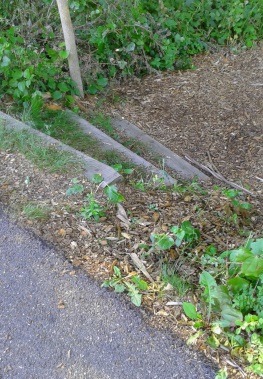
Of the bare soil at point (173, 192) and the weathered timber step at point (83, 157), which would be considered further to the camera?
the weathered timber step at point (83, 157)

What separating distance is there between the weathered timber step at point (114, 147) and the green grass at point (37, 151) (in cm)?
71

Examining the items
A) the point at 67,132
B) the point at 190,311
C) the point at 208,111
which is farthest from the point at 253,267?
the point at 208,111

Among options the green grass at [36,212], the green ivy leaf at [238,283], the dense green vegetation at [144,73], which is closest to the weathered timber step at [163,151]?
the dense green vegetation at [144,73]

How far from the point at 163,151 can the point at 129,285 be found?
2.49 meters

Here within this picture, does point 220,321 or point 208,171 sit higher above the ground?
point 220,321

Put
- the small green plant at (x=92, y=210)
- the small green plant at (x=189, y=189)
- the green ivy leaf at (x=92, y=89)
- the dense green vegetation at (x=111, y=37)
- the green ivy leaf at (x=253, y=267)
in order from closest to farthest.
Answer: the green ivy leaf at (x=253, y=267) < the small green plant at (x=92, y=210) < the small green plant at (x=189, y=189) < the dense green vegetation at (x=111, y=37) < the green ivy leaf at (x=92, y=89)

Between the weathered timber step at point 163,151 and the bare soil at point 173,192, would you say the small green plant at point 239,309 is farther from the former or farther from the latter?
the weathered timber step at point 163,151

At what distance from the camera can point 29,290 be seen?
3.04 m

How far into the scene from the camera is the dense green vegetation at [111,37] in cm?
529

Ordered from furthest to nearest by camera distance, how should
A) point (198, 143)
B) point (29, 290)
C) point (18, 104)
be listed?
point (198, 143)
point (18, 104)
point (29, 290)

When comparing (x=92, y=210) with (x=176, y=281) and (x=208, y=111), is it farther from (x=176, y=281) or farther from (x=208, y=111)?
(x=208, y=111)

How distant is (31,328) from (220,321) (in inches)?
39.8

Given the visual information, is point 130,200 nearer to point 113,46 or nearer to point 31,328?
point 31,328

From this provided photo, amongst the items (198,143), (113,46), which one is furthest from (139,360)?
(113,46)
